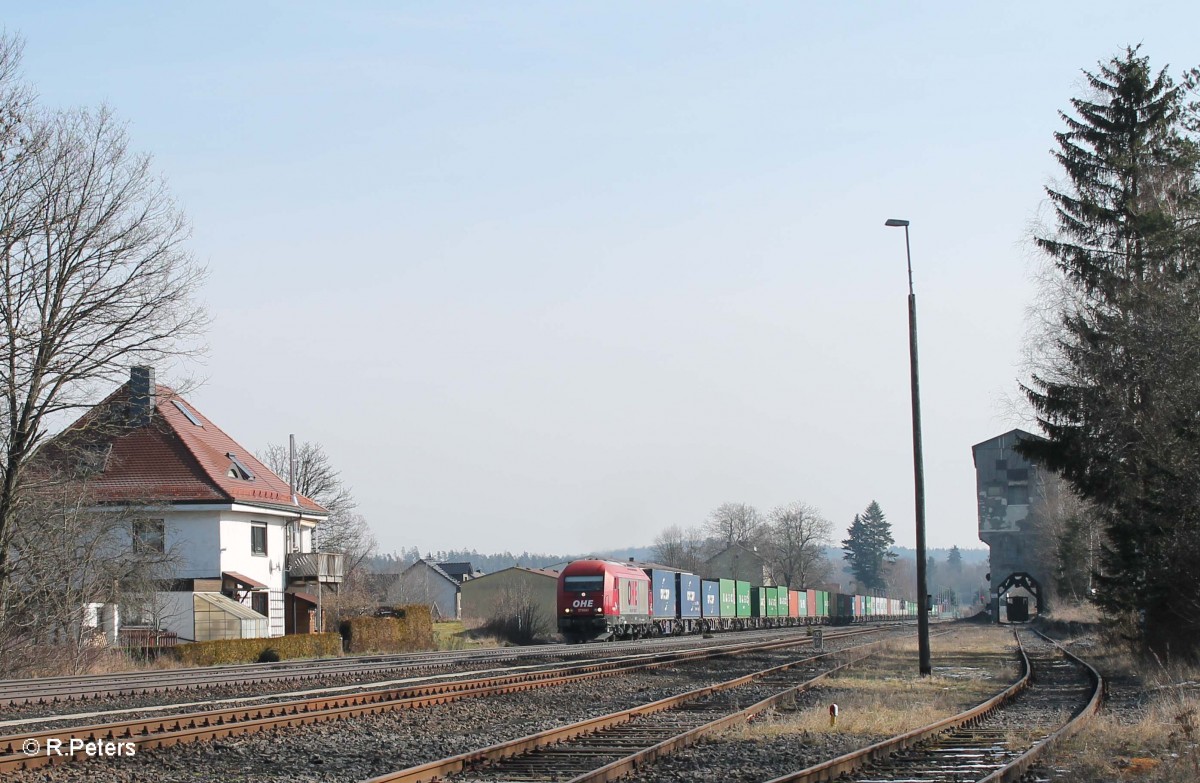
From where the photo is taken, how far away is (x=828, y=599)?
3501 inches

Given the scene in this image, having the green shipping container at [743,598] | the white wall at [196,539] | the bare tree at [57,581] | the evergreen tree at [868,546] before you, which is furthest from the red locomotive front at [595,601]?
the evergreen tree at [868,546]

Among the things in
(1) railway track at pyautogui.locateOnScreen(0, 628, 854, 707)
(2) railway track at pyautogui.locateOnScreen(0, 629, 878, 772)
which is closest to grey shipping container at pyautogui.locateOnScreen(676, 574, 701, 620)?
(1) railway track at pyautogui.locateOnScreen(0, 628, 854, 707)

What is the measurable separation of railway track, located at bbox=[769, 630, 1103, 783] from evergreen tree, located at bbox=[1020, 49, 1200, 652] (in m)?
4.26

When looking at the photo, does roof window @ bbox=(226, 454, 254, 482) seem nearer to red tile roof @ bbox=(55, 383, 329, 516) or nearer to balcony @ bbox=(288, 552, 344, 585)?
red tile roof @ bbox=(55, 383, 329, 516)

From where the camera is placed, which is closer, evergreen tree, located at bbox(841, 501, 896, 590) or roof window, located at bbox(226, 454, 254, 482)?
roof window, located at bbox(226, 454, 254, 482)

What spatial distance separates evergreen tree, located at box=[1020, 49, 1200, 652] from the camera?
1950 cm

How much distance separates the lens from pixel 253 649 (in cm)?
3181

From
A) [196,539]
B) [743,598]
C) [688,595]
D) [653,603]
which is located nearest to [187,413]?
[196,539]

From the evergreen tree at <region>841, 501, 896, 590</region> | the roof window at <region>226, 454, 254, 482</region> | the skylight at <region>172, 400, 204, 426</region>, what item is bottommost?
the evergreen tree at <region>841, 501, 896, 590</region>

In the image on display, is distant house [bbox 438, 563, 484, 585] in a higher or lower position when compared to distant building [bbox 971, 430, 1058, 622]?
lower

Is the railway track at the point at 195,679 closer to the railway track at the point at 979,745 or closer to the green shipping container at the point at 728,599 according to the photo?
the railway track at the point at 979,745

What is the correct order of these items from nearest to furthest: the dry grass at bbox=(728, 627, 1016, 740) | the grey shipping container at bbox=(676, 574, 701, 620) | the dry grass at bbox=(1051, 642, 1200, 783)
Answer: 1. the dry grass at bbox=(1051, 642, 1200, 783)
2. the dry grass at bbox=(728, 627, 1016, 740)
3. the grey shipping container at bbox=(676, 574, 701, 620)

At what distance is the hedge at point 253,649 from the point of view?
30.4m

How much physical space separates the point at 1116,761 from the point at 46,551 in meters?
25.4
